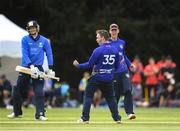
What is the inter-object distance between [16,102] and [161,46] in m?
25.4

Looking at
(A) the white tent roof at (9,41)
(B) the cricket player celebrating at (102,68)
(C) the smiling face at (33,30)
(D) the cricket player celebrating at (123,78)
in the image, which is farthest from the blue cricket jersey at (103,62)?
(A) the white tent roof at (9,41)

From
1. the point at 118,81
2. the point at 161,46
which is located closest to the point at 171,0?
the point at 161,46

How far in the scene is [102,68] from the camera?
62.0 ft

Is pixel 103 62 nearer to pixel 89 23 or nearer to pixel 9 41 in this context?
pixel 9 41

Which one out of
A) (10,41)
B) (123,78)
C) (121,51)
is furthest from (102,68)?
(10,41)

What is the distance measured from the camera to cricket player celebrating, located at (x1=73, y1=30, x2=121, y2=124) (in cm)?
1873

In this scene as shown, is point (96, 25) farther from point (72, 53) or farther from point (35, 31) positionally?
point (35, 31)

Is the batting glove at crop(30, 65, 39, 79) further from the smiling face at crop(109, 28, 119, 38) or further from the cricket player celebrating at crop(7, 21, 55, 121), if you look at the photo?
the smiling face at crop(109, 28, 119, 38)

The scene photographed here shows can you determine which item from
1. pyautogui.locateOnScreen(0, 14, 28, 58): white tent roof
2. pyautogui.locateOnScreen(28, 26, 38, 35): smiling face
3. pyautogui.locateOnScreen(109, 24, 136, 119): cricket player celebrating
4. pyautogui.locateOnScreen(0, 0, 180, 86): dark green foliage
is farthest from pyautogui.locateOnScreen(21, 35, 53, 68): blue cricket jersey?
pyautogui.locateOnScreen(0, 0, 180, 86): dark green foliage

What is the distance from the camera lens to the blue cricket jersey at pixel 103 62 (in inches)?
738

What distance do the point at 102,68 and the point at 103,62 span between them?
153 millimetres

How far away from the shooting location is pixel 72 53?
43.9 m

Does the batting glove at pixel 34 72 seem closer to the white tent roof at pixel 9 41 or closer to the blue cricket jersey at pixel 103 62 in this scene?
the blue cricket jersey at pixel 103 62

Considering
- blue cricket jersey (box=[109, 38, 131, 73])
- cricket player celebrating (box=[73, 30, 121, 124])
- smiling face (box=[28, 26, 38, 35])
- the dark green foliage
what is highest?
the dark green foliage
